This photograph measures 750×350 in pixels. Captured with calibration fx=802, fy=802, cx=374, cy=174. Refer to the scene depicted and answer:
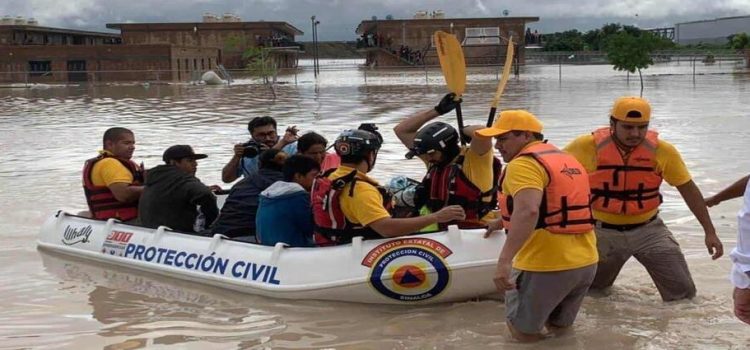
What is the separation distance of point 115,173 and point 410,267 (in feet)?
10.2

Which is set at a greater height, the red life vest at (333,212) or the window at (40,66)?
the window at (40,66)

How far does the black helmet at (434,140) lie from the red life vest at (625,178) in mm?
967

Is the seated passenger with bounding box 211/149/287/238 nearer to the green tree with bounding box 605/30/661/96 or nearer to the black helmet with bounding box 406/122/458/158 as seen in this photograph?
the black helmet with bounding box 406/122/458/158

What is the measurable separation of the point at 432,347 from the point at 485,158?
4.31ft

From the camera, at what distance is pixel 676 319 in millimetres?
5336

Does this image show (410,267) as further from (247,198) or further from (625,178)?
(247,198)

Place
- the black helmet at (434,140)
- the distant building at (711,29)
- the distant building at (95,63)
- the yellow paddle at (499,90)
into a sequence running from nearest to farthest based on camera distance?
the black helmet at (434,140), the yellow paddle at (499,90), the distant building at (95,63), the distant building at (711,29)

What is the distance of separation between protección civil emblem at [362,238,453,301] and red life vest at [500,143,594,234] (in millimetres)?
1305

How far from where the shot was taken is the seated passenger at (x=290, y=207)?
19.6 ft

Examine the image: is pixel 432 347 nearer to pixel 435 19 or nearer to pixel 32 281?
pixel 32 281

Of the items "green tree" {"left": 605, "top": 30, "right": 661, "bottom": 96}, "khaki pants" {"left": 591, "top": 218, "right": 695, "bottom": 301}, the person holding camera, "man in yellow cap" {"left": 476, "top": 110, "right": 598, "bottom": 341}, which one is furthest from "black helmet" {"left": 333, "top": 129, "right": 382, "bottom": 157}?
"green tree" {"left": 605, "top": 30, "right": 661, "bottom": 96}

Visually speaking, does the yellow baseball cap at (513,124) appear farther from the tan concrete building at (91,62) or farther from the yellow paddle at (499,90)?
the tan concrete building at (91,62)

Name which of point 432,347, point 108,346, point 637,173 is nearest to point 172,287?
point 108,346

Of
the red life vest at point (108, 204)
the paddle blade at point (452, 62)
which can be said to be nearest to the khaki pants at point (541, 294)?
the paddle blade at point (452, 62)
